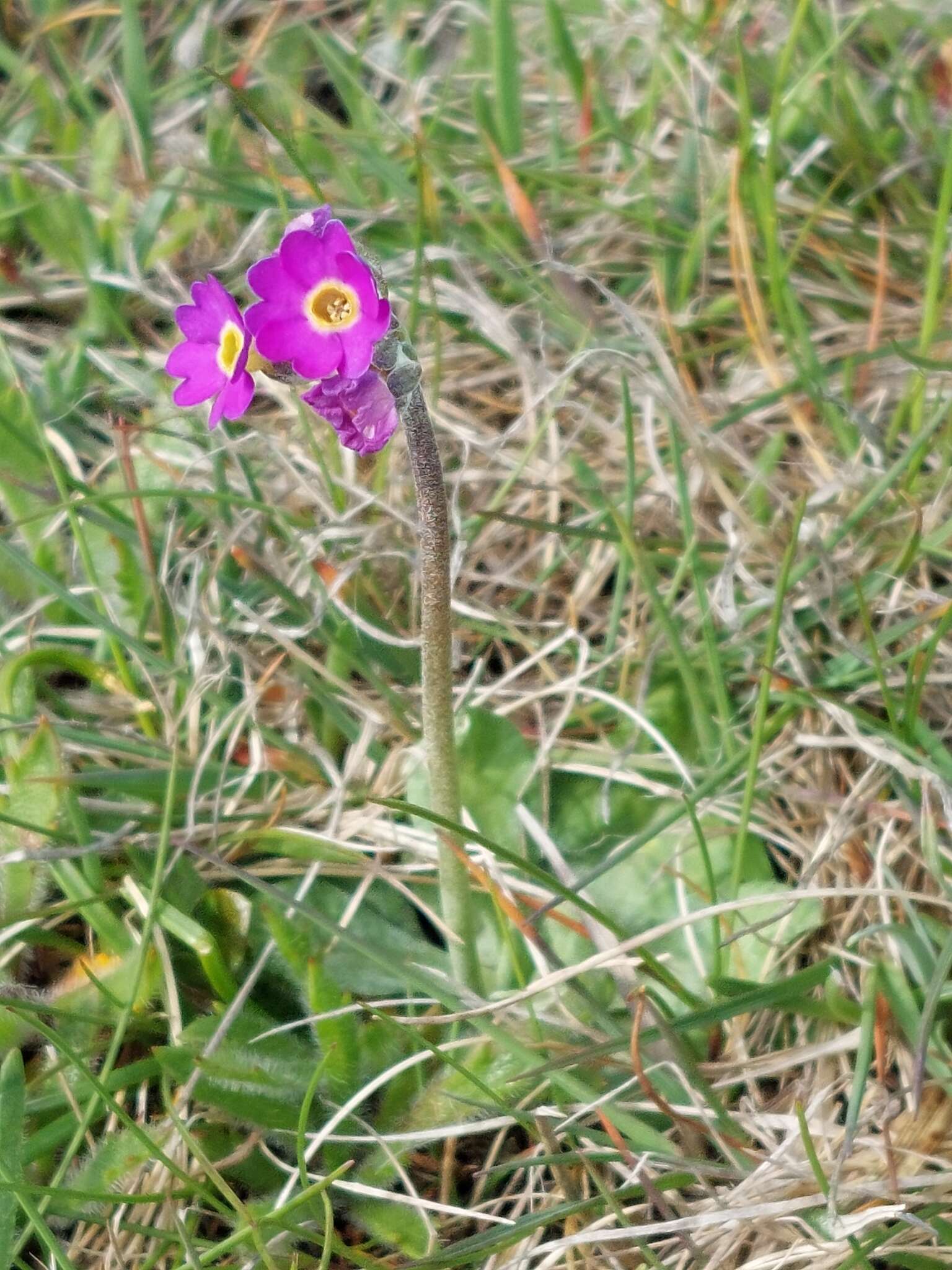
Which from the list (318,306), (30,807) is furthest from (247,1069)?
(318,306)

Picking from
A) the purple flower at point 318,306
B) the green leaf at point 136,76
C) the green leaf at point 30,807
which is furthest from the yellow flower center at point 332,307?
the green leaf at point 136,76

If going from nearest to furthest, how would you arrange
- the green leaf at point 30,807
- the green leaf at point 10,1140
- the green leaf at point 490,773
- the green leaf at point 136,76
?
1. the green leaf at point 10,1140
2. the green leaf at point 30,807
3. the green leaf at point 490,773
4. the green leaf at point 136,76

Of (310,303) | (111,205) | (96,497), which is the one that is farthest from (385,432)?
(111,205)

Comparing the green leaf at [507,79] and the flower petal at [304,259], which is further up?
the flower petal at [304,259]

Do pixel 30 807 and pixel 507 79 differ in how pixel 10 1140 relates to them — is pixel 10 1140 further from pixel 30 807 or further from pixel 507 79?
pixel 507 79

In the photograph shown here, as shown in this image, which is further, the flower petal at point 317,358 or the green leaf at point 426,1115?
the green leaf at point 426,1115

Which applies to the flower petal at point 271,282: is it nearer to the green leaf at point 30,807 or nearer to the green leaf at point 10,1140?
the green leaf at point 30,807

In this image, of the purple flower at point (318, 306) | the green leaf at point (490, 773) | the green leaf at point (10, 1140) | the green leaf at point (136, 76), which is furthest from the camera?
the green leaf at point (136, 76)
